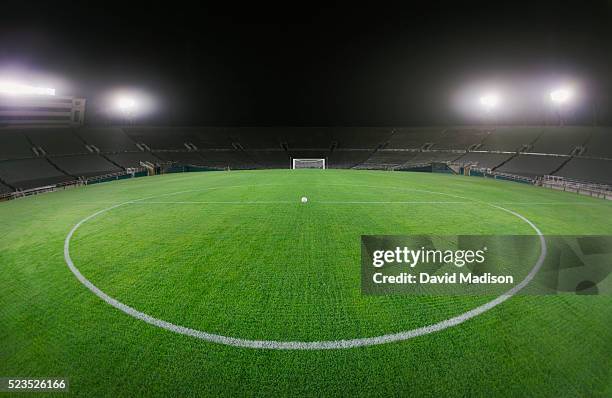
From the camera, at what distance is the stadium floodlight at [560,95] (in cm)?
4291

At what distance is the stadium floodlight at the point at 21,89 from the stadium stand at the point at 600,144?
7708 centimetres

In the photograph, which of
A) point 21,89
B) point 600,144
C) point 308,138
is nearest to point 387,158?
point 308,138

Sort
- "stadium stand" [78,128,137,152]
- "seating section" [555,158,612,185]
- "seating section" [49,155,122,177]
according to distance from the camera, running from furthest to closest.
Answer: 1. "stadium stand" [78,128,137,152]
2. "seating section" [49,155,122,177]
3. "seating section" [555,158,612,185]

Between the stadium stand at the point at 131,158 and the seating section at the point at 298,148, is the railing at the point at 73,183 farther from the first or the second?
the stadium stand at the point at 131,158

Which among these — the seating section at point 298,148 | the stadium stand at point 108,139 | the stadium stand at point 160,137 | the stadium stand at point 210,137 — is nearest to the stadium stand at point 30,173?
the seating section at point 298,148

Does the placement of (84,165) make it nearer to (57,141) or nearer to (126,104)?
(57,141)

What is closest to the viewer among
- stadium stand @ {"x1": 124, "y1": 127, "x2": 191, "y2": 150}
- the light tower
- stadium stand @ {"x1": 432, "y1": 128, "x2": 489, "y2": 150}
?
the light tower

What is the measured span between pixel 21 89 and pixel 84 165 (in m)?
17.7

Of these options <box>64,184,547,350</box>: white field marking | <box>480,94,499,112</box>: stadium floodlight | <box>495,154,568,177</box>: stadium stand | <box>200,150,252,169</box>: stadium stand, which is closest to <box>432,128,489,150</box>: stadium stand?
<box>480,94,499,112</box>: stadium floodlight

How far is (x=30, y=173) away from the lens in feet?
106

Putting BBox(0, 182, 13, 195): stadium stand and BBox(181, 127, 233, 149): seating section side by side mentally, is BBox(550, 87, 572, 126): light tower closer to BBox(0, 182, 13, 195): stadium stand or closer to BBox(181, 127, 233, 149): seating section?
BBox(181, 127, 233, 149): seating section

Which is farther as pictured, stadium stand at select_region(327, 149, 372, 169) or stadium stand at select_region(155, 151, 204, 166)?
stadium stand at select_region(327, 149, 372, 169)

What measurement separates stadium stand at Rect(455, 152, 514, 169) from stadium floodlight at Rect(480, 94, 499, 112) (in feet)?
40.5

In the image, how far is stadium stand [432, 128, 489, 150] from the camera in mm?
52097
